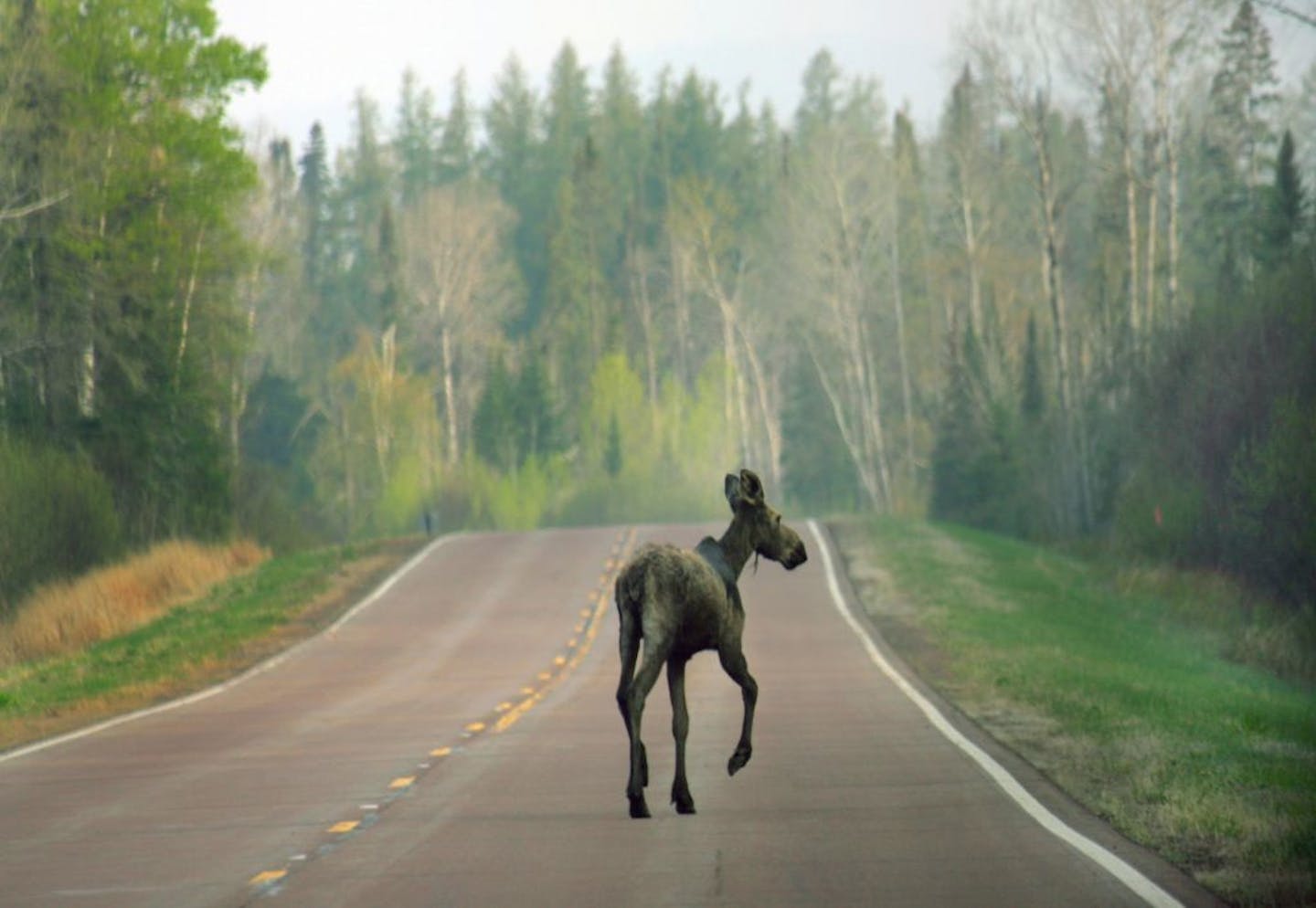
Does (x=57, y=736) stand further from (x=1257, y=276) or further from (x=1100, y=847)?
(x=1257, y=276)

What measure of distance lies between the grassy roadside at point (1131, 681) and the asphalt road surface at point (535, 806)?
1.75 feet

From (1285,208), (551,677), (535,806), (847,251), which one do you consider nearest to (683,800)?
(535,806)

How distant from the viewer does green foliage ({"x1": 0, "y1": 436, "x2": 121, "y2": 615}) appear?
40719mm

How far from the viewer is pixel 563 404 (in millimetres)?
112000

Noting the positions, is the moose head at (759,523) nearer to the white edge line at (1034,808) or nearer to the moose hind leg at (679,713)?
the moose hind leg at (679,713)

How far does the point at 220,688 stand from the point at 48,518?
46.4ft

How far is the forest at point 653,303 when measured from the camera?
4816 cm

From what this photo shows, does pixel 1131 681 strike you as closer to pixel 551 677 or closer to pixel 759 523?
pixel 551 677

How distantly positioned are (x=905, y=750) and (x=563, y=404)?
9358 cm

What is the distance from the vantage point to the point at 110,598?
41.7 metres

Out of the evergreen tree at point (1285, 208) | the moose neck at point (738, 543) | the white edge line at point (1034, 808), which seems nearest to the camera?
the white edge line at point (1034, 808)

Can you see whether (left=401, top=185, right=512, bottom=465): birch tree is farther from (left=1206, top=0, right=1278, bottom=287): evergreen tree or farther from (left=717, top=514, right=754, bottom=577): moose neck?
(left=717, top=514, right=754, bottom=577): moose neck

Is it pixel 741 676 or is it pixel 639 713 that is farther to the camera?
pixel 741 676

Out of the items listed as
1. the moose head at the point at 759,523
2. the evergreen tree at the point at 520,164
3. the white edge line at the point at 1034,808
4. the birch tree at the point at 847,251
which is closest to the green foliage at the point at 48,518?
the white edge line at the point at 1034,808
